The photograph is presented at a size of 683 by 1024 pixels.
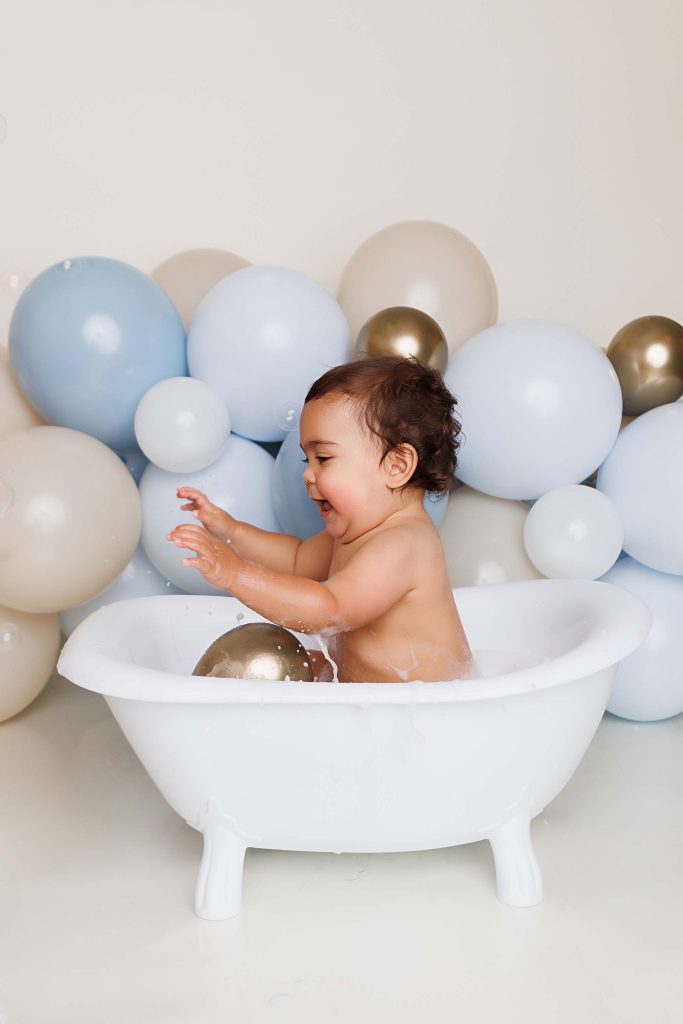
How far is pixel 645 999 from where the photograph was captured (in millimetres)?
1497

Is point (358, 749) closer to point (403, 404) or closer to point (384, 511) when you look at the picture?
point (384, 511)

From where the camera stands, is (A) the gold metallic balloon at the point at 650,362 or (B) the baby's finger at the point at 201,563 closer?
(B) the baby's finger at the point at 201,563

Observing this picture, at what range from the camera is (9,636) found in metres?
2.31

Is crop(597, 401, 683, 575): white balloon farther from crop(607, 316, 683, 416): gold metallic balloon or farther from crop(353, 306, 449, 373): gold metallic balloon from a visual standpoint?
crop(353, 306, 449, 373): gold metallic balloon

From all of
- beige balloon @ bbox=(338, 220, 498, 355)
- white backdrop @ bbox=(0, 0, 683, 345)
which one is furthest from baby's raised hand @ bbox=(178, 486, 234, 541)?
white backdrop @ bbox=(0, 0, 683, 345)

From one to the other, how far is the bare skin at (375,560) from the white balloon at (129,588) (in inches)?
22.1

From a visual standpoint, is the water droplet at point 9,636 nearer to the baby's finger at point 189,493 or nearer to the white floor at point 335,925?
the white floor at point 335,925

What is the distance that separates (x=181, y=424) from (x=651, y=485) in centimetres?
99

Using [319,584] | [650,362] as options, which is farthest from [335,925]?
[650,362]

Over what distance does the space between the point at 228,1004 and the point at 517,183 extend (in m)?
2.78

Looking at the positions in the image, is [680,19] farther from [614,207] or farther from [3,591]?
[3,591]

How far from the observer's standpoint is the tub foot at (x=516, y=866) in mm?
1747

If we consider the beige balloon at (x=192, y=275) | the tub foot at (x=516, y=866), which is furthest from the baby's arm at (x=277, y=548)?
the beige balloon at (x=192, y=275)

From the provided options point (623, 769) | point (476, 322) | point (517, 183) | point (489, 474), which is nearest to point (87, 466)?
point (489, 474)
